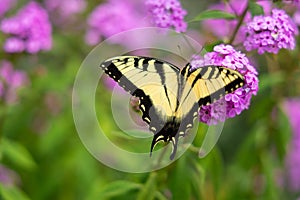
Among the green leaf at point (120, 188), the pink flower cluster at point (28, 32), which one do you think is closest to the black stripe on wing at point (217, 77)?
the green leaf at point (120, 188)

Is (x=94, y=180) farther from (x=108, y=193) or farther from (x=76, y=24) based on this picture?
(x=76, y=24)

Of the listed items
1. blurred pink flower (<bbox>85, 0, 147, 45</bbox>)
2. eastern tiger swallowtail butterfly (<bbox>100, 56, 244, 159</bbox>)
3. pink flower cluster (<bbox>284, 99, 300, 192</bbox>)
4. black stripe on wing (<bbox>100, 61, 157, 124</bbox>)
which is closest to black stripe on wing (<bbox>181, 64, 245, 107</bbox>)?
eastern tiger swallowtail butterfly (<bbox>100, 56, 244, 159</bbox>)

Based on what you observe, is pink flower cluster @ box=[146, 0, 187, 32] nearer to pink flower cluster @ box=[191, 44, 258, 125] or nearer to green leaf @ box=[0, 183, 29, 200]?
pink flower cluster @ box=[191, 44, 258, 125]

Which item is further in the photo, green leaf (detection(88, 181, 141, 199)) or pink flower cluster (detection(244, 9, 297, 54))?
green leaf (detection(88, 181, 141, 199))

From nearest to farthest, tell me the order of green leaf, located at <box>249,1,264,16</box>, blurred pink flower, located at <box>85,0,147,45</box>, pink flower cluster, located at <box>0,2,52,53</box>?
green leaf, located at <box>249,1,264,16</box>, pink flower cluster, located at <box>0,2,52,53</box>, blurred pink flower, located at <box>85,0,147,45</box>

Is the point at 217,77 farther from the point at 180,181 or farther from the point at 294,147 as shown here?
the point at 294,147

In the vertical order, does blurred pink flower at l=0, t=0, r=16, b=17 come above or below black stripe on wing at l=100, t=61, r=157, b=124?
above
